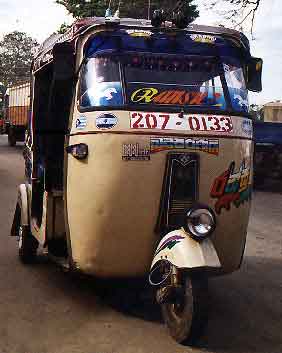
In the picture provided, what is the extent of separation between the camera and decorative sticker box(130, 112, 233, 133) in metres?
4.53

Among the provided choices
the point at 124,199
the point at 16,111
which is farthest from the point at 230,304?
the point at 16,111

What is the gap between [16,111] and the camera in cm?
2792

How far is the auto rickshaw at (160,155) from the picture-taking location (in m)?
4.45

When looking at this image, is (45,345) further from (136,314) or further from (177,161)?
(177,161)

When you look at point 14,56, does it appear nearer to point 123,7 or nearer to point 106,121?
point 123,7

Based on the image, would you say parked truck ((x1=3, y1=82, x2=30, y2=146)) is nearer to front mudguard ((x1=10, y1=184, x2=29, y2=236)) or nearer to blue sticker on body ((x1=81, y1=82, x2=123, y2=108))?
front mudguard ((x1=10, y1=184, x2=29, y2=236))

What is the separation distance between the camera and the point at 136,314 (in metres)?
5.03

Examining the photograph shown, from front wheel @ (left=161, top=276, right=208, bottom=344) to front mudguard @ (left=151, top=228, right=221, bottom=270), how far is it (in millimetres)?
170

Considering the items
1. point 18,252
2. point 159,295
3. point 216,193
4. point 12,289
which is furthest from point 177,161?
point 18,252

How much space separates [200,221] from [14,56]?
69.1 metres

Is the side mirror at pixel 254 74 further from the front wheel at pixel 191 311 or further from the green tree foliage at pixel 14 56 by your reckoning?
the green tree foliage at pixel 14 56

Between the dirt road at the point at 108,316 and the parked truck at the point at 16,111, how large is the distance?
19539 mm

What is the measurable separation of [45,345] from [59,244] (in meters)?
1.52

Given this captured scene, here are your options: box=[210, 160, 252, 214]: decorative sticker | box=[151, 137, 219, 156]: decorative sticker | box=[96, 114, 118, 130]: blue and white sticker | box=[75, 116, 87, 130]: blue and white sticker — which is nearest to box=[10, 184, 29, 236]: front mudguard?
box=[75, 116, 87, 130]: blue and white sticker
